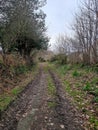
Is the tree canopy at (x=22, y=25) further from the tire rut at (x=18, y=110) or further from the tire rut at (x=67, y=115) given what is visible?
the tire rut at (x=67, y=115)

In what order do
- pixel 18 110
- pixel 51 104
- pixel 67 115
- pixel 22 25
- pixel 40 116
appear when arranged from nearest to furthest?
pixel 40 116 < pixel 67 115 < pixel 18 110 < pixel 51 104 < pixel 22 25

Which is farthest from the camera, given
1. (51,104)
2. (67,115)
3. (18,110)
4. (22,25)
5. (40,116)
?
(22,25)

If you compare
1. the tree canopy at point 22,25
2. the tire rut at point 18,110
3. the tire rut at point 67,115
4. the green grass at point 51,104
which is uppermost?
the tree canopy at point 22,25

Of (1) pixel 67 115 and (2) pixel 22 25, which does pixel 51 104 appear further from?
(2) pixel 22 25

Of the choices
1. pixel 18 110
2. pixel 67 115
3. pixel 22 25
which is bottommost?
pixel 67 115

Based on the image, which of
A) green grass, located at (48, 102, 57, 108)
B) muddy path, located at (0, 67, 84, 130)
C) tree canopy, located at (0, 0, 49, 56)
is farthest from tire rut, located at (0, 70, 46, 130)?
tree canopy, located at (0, 0, 49, 56)

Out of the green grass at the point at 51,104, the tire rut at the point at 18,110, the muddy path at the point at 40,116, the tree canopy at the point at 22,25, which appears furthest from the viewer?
the tree canopy at the point at 22,25

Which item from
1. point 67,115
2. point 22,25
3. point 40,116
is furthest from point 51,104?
point 22,25

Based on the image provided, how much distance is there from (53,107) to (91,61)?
14.6m

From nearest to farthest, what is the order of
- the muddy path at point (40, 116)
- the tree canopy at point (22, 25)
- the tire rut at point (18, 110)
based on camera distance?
the muddy path at point (40, 116) → the tire rut at point (18, 110) → the tree canopy at point (22, 25)

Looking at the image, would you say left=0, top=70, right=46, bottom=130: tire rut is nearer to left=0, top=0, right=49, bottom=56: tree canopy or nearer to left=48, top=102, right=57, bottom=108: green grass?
left=48, top=102, right=57, bottom=108: green grass

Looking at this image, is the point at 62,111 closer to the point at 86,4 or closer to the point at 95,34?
the point at 95,34

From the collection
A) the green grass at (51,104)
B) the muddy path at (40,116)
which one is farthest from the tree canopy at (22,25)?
the green grass at (51,104)

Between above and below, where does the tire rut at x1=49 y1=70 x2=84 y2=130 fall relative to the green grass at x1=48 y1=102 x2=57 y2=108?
below
